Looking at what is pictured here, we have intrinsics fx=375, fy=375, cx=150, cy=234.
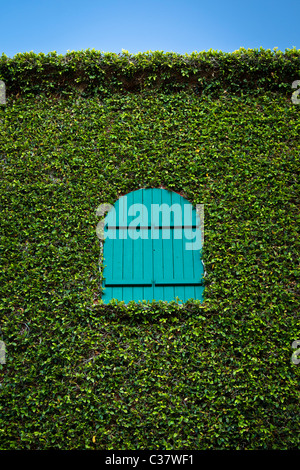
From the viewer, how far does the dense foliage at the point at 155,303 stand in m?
4.44

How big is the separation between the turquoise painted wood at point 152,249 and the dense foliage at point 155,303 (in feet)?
0.55

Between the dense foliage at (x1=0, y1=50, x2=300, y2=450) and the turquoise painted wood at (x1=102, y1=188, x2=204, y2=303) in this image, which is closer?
the dense foliage at (x1=0, y1=50, x2=300, y2=450)

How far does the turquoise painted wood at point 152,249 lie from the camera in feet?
16.1

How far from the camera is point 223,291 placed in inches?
189

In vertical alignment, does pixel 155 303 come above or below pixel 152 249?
below

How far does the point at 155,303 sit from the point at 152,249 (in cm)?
75

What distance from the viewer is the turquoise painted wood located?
4.90m

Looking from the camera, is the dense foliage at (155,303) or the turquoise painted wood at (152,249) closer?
the dense foliage at (155,303)

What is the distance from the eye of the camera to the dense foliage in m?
4.44

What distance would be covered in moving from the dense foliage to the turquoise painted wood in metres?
0.17

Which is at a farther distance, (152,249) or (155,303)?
(152,249)

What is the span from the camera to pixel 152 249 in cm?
504
